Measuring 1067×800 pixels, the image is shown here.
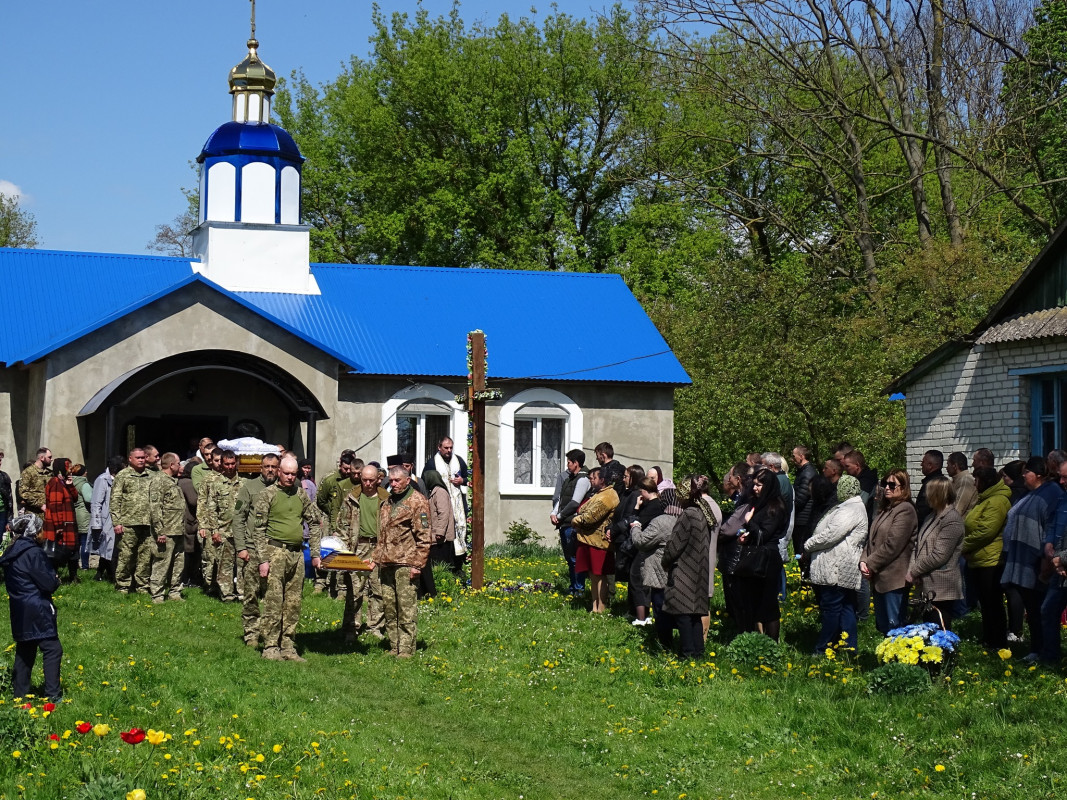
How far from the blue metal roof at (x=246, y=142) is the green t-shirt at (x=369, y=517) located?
1480 centimetres

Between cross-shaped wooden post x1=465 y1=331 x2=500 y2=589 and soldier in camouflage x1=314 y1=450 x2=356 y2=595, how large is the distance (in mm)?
1607

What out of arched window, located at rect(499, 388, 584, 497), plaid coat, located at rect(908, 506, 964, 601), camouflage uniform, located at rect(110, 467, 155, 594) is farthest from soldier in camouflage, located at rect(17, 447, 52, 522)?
plaid coat, located at rect(908, 506, 964, 601)

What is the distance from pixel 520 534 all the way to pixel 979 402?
8889 millimetres

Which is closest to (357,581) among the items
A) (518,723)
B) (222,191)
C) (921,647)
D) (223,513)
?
(223,513)

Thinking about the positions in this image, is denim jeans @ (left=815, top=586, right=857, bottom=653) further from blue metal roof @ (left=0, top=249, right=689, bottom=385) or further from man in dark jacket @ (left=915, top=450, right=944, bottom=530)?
blue metal roof @ (left=0, top=249, right=689, bottom=385)

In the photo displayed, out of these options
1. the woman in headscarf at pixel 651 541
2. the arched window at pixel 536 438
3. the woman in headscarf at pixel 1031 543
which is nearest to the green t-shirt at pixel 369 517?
the woman in headscarf at pixel 651 541

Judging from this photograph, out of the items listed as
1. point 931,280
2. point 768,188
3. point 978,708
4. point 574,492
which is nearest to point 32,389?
point 574,492

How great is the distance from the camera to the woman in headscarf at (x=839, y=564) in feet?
37.0

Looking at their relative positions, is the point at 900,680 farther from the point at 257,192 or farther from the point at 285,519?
the point at 257,192

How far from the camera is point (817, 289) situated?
33.2 meters

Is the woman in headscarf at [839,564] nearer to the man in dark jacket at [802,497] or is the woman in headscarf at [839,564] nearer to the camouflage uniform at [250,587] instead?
the man in dark jacket at [802,497]

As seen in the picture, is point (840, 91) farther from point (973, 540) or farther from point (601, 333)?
point (973, 540)

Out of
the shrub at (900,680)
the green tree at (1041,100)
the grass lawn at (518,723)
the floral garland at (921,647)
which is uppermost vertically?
the green tree at (1041,100)

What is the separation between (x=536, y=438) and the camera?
81.5 feet
